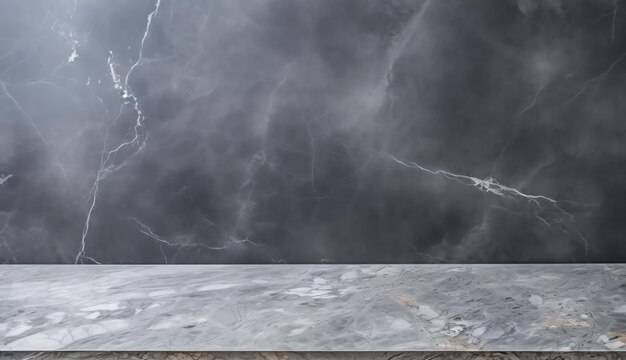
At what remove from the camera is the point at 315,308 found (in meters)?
0.99

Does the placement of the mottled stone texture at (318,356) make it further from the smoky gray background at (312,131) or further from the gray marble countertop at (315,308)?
the smoky gray background at (312,131)

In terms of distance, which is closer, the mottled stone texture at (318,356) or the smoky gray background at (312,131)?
the mottled stone texture at (318,356)

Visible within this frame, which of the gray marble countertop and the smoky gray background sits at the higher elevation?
the smoky gray background

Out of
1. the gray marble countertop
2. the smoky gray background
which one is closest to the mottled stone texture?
the gray marble countertop

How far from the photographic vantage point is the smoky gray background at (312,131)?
1.31 metres

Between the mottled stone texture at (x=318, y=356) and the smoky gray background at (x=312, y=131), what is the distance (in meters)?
0.57

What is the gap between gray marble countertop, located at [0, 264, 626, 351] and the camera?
83 centimetres

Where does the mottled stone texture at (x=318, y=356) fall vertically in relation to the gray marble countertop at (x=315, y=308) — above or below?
below

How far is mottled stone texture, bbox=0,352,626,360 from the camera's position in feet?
2.57

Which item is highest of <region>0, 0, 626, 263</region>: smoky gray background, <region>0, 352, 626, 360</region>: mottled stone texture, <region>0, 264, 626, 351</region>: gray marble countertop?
<region>0, 0, 626, 263</region>: smoky gray background

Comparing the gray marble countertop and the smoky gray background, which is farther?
the smoky gray background

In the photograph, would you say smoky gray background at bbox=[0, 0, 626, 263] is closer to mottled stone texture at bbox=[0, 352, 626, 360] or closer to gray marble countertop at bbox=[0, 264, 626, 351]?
gray marble countertop at bbox=[0, 264, 626, 351]

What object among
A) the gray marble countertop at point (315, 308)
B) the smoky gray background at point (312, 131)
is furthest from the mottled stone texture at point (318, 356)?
the smoky gray background at point (312, 131)

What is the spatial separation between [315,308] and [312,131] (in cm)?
53
